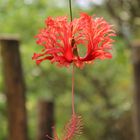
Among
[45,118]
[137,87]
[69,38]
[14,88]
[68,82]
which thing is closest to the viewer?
[69,38]

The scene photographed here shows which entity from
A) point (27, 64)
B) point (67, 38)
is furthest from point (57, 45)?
point (27, 64)

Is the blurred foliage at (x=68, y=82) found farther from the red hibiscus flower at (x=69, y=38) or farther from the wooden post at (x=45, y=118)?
the red hibiscus flower at (x=69, y=38)

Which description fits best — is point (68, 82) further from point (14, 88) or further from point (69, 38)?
point (69, 38)

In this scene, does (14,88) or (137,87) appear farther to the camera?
(14,88)

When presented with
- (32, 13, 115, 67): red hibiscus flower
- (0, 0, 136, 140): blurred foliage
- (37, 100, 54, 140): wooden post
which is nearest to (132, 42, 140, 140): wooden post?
(37, 100, 54, 140): wooden post

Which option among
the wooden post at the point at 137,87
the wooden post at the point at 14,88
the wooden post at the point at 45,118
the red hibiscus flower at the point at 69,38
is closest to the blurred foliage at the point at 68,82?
the wooden post at the point at 45,118

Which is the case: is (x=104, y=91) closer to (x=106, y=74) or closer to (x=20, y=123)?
(x=106, y=74)

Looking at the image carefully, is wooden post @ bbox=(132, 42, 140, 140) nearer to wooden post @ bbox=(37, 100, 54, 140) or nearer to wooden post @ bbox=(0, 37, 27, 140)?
wooden post @ bbox=(0, 37, 27, 140)

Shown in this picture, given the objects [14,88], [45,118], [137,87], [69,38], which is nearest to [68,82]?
[45,118]
